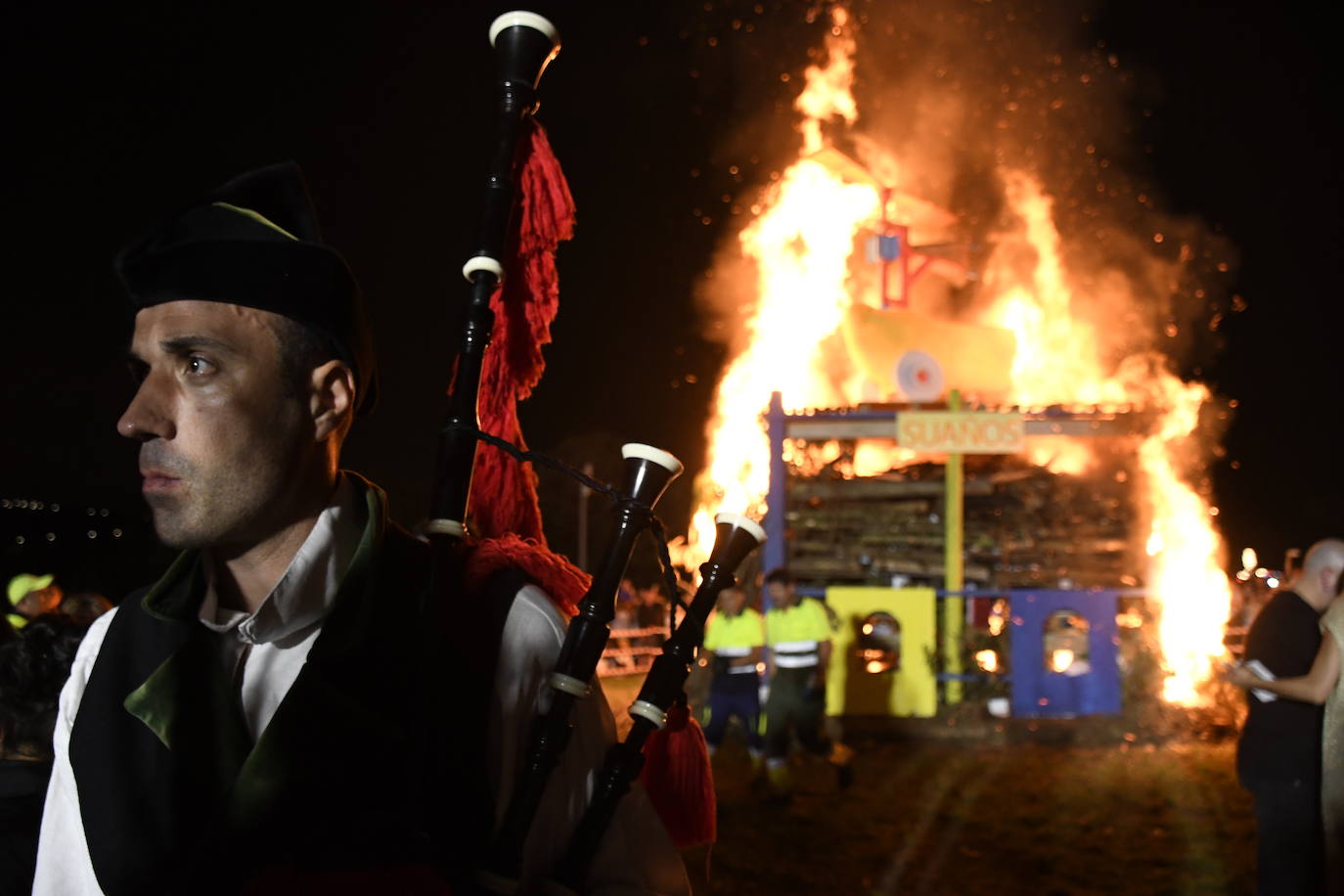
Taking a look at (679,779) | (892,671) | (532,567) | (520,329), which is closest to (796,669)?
(892,671)

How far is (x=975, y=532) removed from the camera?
12.7m

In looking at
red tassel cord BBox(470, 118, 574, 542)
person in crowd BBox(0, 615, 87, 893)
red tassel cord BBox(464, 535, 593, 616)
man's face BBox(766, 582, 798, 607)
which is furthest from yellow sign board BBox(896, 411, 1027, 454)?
red tassel cord BBox(464, 535, 593, 616)

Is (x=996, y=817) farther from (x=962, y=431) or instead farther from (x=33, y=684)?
(x=33, y=684)

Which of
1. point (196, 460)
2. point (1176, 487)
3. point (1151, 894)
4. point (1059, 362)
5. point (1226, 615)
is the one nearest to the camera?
point (196, 460)

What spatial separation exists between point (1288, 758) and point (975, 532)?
25.8 feet

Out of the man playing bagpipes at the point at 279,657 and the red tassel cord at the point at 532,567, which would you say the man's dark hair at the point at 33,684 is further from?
the red tassel cord at the point at 532,567

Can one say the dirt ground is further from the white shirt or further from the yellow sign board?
the white shirt

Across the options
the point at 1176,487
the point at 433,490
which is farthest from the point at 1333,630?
the point at 1176,487

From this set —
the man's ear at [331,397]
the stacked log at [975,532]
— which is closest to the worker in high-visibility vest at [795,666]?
the stacked log at [975,532]

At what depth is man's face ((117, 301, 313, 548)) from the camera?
1.63 meters

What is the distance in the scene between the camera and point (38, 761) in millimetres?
3201

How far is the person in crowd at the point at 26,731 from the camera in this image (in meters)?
3.01

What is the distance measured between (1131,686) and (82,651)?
12585 mm

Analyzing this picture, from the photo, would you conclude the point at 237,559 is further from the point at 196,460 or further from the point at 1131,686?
the point at 1131,686
